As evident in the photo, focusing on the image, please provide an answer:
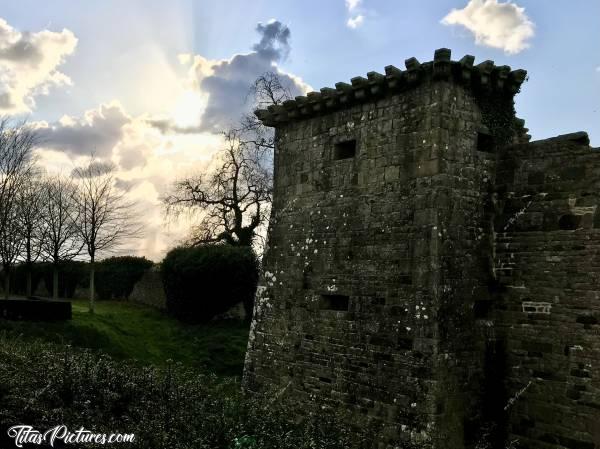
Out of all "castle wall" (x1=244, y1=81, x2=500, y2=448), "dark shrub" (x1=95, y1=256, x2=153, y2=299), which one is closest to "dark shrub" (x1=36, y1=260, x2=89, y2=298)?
"dark shrub" (x1=95, y1=256, x2=153, y2=299)

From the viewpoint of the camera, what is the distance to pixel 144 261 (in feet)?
93.1

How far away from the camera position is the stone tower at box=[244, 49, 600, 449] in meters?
8.59

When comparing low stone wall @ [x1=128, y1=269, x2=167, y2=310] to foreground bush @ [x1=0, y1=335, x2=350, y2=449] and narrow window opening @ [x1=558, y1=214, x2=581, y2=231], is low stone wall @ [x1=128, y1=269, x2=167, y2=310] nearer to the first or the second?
foreground bush @ [x1=0, y1=335, x2=350, y2=449]

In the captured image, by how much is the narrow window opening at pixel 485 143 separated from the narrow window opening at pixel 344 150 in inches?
88.8

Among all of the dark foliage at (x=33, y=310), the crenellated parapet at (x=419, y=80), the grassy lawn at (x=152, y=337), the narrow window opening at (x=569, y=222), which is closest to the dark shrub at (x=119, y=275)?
the grassy lawn at (x=152, y=337)

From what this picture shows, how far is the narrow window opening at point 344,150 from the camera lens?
34.7 feet

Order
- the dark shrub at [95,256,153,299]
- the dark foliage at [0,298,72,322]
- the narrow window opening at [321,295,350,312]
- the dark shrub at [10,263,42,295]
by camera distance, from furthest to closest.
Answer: the dark shrub at [10,263,42,295] → the dark shrub at [95,256,153,299] → the dark foliage at [0,298,72,322] → the narrow window opening at [321,295,350,312]

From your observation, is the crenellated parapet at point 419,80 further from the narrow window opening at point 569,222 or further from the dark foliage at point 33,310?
the dark foliage at point 33,310

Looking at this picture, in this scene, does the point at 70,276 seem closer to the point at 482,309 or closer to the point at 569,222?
the point at 482,309

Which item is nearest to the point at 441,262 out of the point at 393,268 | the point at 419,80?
the point at 393,268

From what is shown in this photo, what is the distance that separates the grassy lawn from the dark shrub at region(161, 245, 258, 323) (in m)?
0.70

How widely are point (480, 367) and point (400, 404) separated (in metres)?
1.46

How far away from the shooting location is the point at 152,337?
65.6ft

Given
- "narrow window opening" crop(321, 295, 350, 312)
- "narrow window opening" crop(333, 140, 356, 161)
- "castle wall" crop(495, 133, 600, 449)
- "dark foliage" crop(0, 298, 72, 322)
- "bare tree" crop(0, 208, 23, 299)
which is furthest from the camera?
"bare tree" crop(0, 208, 23, 299)
